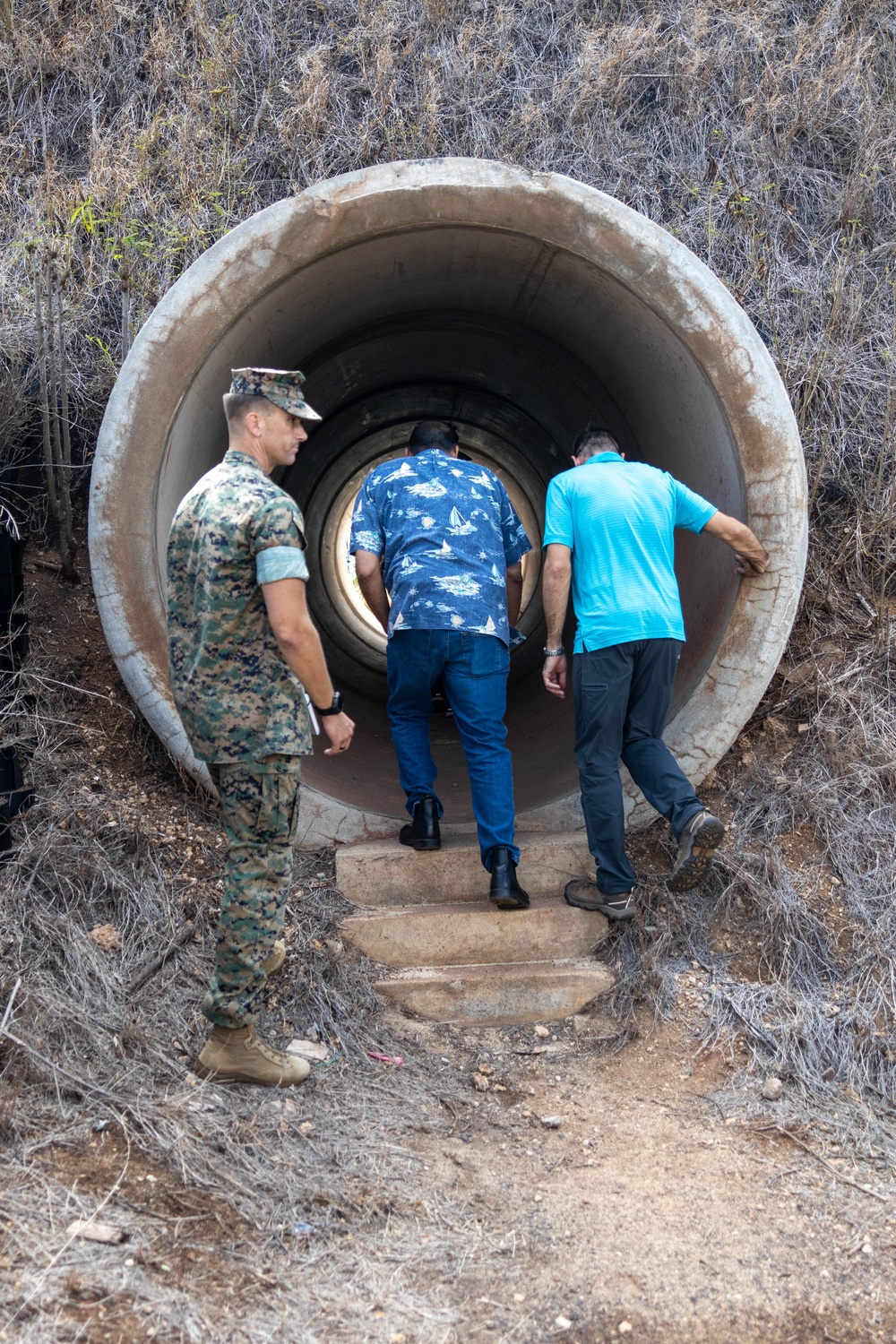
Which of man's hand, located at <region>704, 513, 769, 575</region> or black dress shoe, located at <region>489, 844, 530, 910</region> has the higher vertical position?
man's hand, located at <region>704, 513, 769, 575</region>

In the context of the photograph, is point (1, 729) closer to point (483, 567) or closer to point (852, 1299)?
point (483, 567)

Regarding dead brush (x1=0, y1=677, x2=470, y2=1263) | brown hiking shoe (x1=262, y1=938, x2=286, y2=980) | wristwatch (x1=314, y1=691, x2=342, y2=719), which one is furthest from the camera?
brown hiking shoe (x1=262, y1=938, x2=286, y2=980)

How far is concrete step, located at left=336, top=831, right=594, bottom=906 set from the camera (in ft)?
12.7

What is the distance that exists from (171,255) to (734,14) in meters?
3.65

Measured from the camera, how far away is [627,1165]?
2.79 m

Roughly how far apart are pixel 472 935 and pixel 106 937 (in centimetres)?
117

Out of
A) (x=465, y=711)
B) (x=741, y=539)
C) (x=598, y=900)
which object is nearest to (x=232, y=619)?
(x=465, y=711)

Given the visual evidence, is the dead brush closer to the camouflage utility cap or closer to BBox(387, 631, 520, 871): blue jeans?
BBox(387, 631, 520, 871): blue jeans

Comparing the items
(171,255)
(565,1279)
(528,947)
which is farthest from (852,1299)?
(171,255)

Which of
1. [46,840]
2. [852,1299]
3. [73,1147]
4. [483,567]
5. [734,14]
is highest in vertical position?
[734,14]

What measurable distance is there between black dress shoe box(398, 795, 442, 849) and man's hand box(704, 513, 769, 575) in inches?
53.4

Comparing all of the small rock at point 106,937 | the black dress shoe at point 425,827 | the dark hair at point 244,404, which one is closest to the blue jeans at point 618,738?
the black dress shoe at point 425,827


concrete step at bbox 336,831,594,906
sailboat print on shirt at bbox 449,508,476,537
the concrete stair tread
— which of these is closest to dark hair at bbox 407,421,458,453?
sailboat print on shirt at bbox 449,508,476,537

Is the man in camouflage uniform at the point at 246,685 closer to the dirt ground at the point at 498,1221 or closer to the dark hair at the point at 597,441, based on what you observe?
the dirt ground at the point at 498,1221
